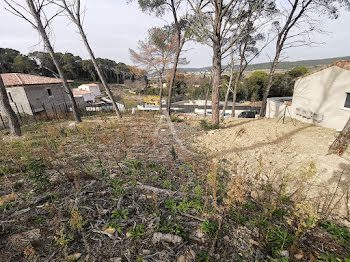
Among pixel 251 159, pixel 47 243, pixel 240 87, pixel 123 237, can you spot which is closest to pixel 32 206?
pixel 47 243

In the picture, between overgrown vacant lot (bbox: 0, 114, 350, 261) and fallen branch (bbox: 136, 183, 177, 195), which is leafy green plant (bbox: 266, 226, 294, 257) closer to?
overgrown vacant lot (bbox: 0, 114, 350, 261)

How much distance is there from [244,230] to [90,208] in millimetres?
2390

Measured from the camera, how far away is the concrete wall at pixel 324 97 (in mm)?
7703

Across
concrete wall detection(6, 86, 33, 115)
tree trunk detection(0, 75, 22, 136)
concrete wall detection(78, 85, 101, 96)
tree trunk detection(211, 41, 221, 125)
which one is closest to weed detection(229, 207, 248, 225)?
tree trunk detection(211, 41, 221, 125)

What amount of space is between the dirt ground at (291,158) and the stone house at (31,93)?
16.7m

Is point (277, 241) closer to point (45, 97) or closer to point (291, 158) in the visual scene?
point (291, 158)

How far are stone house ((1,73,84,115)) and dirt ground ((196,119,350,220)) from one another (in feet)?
54.8

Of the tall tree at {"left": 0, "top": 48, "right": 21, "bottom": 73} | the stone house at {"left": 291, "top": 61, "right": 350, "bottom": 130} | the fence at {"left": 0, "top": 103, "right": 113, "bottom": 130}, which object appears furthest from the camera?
the tall tree at {"left": 0, "top": 48, "right": 21, "bottom": 73}

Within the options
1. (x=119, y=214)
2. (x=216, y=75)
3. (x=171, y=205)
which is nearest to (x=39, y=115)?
(x=216, y=75)

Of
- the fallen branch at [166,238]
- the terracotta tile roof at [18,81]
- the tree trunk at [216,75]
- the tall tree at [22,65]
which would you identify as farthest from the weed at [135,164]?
the tall tree at [22,65]

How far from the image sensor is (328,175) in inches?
158

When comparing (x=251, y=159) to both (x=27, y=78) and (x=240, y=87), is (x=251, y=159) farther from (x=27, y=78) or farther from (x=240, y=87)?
(x=240, y=87)

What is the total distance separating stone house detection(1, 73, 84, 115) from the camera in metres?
14.8

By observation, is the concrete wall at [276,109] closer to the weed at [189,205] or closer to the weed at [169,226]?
the weed at [189,205]
